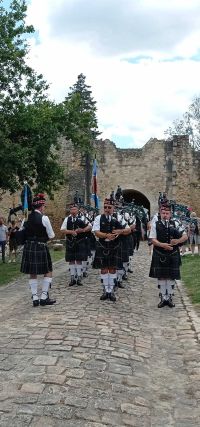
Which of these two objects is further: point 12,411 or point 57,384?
point 57,384

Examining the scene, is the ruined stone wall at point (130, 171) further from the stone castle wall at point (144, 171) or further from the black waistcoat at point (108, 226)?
the black waistcoat at point (108, 226)

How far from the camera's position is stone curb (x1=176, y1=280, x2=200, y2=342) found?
7371mm

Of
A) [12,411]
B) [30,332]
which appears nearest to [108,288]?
[30,332]

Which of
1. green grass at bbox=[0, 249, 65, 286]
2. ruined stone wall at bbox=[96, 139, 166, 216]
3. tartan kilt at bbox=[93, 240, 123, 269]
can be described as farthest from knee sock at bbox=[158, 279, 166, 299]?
ruined stone wall at bbox=[96, 139, 166, 216]

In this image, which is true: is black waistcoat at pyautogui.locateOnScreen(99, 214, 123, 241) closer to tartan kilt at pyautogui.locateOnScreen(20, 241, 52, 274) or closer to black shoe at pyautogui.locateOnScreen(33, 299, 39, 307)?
tartan kilt at pyautogui.locateOnScreen(20, 241, 52, 274)

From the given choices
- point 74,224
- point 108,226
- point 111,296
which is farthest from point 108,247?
point 74,224

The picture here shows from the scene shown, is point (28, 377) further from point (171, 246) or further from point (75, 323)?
point (171, 246)

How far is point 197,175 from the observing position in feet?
98.1

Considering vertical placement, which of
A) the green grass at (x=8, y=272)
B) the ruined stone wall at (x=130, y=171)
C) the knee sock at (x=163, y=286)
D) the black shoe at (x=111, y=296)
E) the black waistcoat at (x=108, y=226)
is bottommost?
the green grass at (x=8, y=272)

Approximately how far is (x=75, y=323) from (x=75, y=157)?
2344 centimetres

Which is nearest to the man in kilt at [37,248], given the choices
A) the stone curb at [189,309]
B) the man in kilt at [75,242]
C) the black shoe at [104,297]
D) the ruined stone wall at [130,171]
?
the black shoe at [104,297]

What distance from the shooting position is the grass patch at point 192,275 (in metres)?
10.1

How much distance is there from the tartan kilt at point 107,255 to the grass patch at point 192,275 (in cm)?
169

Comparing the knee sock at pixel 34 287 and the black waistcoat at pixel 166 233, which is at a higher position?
the black waistcoat at pixel 166 233
